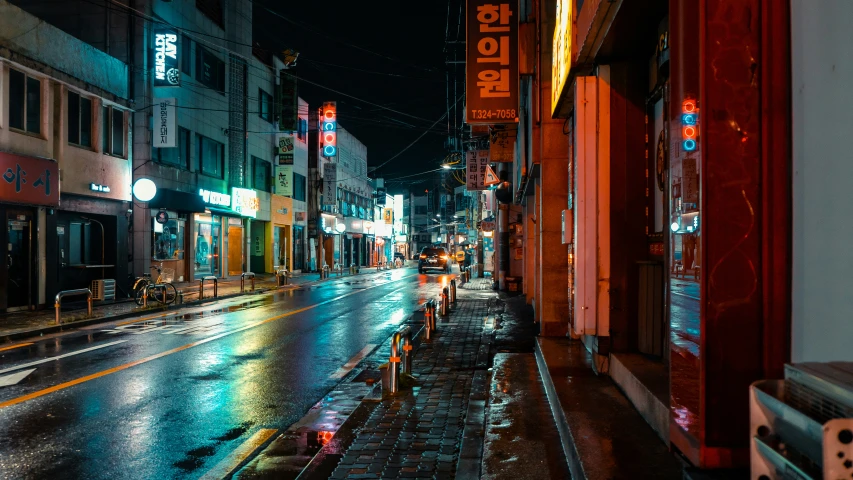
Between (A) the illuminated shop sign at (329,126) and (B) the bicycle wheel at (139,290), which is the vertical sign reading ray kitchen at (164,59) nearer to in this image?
(B) the bicycle wheel at (139,290)

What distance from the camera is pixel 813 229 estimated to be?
10.5 feet

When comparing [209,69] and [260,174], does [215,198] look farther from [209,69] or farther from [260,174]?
[260,174]

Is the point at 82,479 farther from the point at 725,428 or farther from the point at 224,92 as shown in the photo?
the point at 224,92

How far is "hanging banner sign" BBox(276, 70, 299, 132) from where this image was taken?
38.5m

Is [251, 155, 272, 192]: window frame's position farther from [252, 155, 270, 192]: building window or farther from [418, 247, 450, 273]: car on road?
[418, 247, 450, 273]: car on road

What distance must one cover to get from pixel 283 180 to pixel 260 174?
6.89 ft

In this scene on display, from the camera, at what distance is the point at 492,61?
14531 mm

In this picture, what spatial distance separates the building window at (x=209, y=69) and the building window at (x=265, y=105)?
16.0 ft

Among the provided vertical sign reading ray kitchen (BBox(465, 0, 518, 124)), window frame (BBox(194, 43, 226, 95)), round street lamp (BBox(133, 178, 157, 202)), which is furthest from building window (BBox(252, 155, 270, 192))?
vertical sign reading ray kitchen (BBox(465, 0, 518, 124))

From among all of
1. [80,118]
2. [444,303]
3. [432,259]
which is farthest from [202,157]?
[444,303]

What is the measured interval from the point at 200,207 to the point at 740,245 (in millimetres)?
30329

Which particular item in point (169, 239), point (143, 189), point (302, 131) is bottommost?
point (169, 239)

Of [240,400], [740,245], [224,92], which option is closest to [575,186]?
[740,245]

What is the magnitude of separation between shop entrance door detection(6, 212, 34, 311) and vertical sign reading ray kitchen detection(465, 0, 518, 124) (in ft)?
45.2
